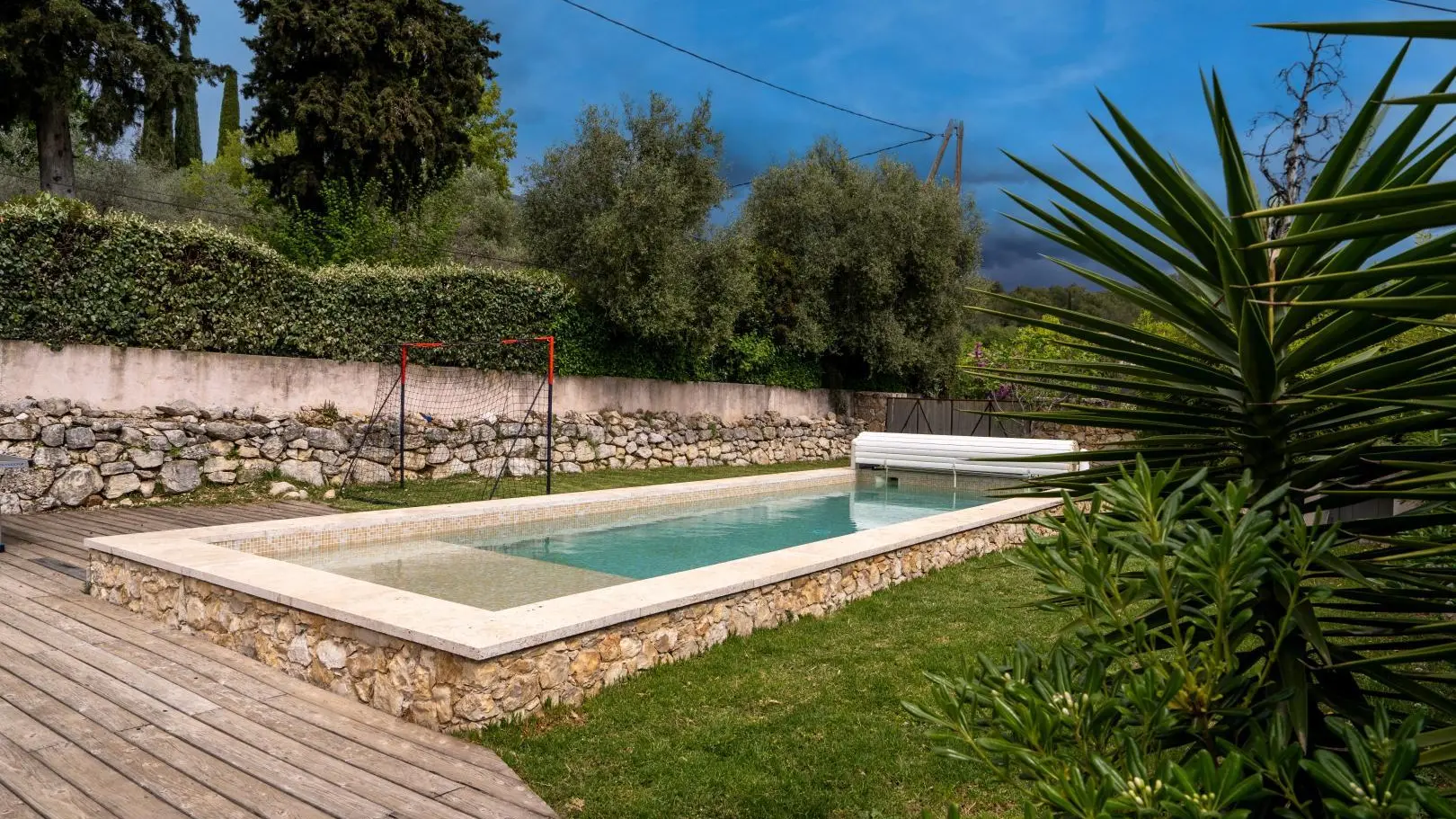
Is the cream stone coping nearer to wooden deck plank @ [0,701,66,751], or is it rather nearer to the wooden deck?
the wooden deck

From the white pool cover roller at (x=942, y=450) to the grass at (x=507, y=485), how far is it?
81.6 inches

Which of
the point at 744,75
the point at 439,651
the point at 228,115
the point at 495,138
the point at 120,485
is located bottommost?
the point at 120,485

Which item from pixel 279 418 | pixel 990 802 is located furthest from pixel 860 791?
pixel 279 418

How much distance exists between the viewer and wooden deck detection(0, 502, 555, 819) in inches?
121

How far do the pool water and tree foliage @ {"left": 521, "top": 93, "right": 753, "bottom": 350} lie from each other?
4887mm

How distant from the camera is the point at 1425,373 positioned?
159 cm

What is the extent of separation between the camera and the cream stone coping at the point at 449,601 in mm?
4016

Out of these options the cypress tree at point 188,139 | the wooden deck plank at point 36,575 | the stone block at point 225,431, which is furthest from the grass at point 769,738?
the cypress tree at point 188,139

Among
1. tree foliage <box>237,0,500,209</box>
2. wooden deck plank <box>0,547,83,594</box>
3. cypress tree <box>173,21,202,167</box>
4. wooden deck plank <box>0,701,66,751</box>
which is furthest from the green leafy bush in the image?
cypress tree <box>173,21,202,167</box>

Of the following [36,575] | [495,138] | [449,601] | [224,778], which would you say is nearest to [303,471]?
[36,575]

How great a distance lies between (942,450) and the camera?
49.6 ft

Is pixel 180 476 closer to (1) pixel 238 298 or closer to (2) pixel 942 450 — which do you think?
(1) pixel 238 298

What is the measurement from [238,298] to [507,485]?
14.2ft

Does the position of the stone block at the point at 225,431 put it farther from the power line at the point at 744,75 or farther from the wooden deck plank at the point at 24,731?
the power line at the point at 744,75
